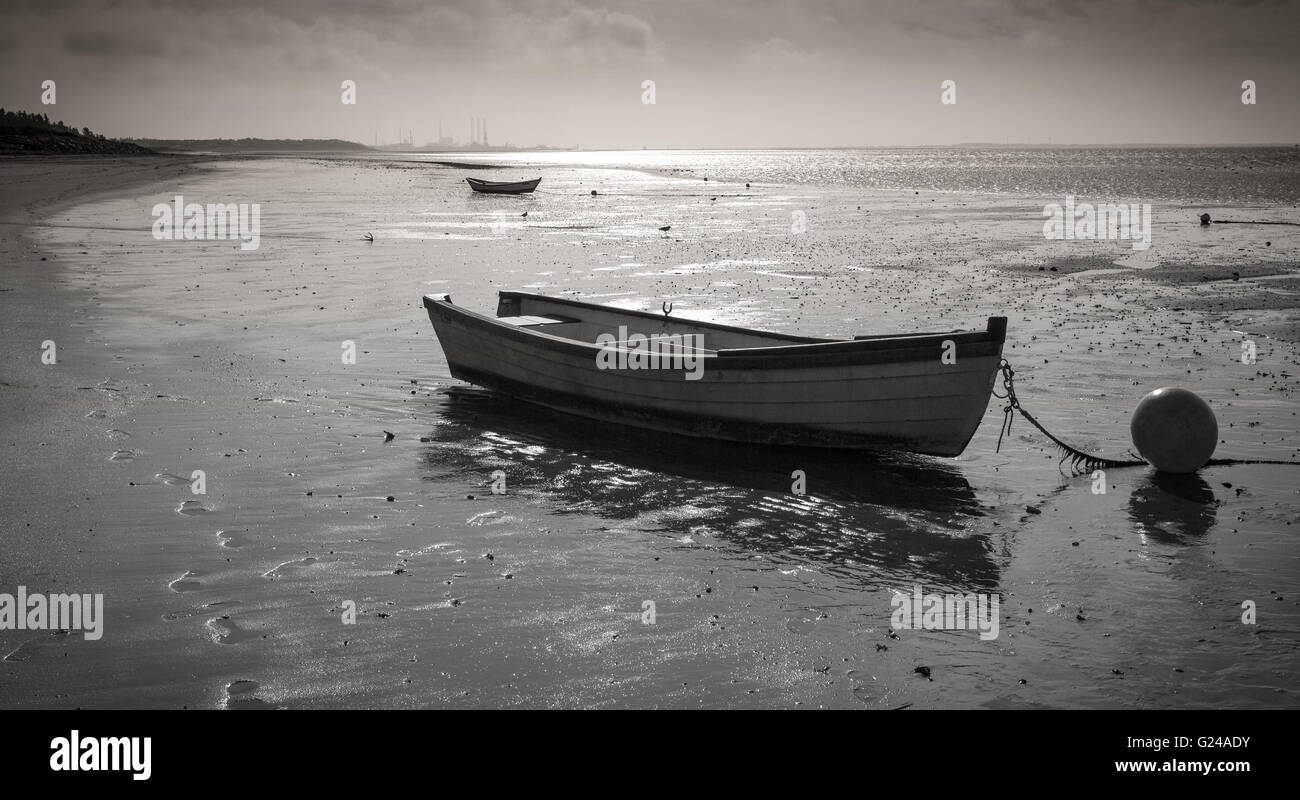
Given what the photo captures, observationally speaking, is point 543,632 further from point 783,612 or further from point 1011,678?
point 1011,678

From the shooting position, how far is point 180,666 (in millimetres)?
6293

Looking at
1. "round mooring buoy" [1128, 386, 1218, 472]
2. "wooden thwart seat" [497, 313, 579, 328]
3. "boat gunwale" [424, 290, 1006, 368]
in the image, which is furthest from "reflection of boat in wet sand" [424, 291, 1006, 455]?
"round mooring buoy" [1128, 386, 1218, 472]

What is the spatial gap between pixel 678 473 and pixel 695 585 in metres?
3.07

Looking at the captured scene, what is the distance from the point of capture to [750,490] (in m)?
10.2

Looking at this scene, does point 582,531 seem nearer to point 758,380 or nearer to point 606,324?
point 758,380

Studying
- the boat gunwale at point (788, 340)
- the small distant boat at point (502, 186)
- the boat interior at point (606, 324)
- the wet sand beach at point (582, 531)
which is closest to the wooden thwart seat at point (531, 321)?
the boat interior at point (606, 324)

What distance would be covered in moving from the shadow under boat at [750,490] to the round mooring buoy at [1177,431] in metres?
1.95

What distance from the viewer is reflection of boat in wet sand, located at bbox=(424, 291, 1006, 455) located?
34.1 ft

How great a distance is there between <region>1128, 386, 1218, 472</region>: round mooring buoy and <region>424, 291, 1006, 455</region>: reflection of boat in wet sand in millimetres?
1678

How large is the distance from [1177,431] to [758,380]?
4.30 metres

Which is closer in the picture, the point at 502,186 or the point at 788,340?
the point at 788,340

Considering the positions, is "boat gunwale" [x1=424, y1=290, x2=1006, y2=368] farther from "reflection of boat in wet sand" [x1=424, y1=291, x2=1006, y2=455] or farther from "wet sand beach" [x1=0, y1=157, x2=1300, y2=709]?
"wet sand beach" [x1=0, y1=157, x2=1300, y2=709]

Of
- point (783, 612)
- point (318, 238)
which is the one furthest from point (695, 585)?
point (318, 238)

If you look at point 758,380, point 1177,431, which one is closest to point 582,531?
point 758,380
